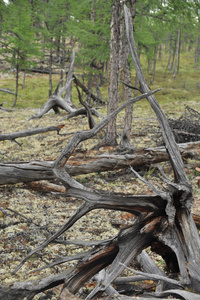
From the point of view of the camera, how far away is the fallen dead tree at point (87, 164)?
5.57 metres

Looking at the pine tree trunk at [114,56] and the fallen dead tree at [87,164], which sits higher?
the pine tree trunk at [114,56]

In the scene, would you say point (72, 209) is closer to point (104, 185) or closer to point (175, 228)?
point (104, 185)

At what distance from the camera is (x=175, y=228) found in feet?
7.81

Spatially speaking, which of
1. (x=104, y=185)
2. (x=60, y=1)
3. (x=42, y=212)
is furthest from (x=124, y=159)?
(x=60, y=1)

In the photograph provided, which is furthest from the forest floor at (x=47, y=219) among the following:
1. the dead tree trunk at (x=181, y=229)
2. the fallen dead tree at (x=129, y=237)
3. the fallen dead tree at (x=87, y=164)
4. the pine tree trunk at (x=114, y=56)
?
the pine tree trunk at (x=114, y=56)

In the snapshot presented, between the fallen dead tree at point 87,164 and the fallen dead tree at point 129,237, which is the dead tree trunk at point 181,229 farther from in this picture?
the fallen dead tree at point 87,164

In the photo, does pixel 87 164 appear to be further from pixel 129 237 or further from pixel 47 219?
pixel 129 237

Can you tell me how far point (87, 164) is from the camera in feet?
21.2

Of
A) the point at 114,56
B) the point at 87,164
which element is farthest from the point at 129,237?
the point at 114,56

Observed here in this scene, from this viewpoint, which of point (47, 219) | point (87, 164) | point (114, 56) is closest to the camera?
point (47, 219)

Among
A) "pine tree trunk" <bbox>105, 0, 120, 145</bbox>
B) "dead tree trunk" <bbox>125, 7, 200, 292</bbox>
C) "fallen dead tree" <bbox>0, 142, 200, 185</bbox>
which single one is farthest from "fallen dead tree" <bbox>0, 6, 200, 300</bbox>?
"pine tree trunk" <bbox>105, 0, 120, 145</bbox>

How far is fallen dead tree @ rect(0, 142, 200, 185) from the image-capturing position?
5.57m

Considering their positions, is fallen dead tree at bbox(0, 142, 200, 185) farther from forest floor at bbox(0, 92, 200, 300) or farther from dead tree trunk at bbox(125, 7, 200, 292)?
dead tree trunk at bbox(125, 7, 200, 292)

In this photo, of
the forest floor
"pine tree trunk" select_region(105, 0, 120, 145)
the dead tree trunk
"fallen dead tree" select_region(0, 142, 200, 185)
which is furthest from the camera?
"pine tree trunk" select_region(105, 0, 120, 145)
